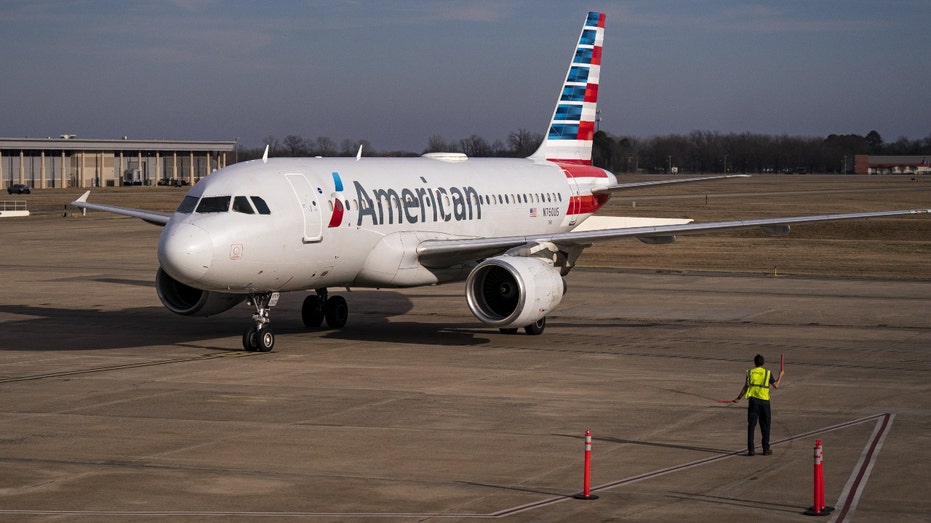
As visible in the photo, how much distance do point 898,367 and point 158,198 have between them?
9213 centimetres

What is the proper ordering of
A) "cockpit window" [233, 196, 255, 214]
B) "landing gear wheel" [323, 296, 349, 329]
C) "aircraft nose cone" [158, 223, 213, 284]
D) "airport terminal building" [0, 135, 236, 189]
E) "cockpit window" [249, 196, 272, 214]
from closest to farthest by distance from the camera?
"aircraft nose cone" [158, 223, 213, 284] < "cockpit window" [233, 196, 255, 214] < "cockpit window" [249, 196, 272, 214] < "landing gear wheel" [323, 296, 349, 329] < "airport terminal building" [0, 135, 236, 189]

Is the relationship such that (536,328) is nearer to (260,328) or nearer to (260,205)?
(260,328)

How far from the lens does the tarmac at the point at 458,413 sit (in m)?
14.6

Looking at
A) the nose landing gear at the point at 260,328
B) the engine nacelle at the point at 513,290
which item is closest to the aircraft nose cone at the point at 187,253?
the nose landing gear at the point at 260,328

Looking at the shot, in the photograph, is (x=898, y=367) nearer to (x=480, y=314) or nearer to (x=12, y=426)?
(x=480, y=314)

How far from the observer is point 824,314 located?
34125 millimetres

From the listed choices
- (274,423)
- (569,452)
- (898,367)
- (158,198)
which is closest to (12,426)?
(274,423)

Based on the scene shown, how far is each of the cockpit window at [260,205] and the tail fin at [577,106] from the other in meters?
14.6

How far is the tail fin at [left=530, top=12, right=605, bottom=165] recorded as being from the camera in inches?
1560

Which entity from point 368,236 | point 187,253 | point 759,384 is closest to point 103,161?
A: point 368,236

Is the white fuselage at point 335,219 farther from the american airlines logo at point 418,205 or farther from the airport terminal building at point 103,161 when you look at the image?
the airport terminal building at point 103,161

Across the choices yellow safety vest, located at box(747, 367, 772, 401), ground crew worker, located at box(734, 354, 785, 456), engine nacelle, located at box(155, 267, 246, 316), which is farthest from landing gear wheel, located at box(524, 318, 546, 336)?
ground crew worker, located at box(734, 354, 785, 456)

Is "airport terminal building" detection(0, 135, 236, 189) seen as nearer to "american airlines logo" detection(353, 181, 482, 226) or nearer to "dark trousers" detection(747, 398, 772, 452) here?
"american airlines logo" detection(353, 181, 482, 226)

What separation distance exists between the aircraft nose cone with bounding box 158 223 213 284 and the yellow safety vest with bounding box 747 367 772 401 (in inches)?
463
